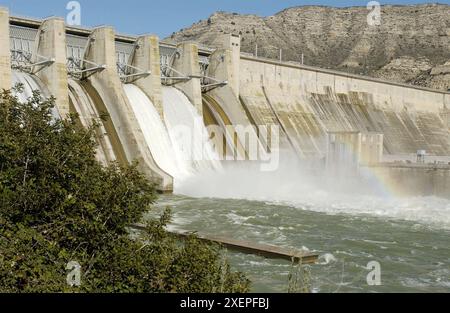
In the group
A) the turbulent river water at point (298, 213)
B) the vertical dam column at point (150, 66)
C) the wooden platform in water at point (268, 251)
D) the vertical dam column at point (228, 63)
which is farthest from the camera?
the vertical dam column at point (228, 63)

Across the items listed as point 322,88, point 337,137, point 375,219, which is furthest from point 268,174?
point 322,88

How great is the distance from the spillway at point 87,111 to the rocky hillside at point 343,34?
234 ft

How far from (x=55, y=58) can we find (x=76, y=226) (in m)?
19.0

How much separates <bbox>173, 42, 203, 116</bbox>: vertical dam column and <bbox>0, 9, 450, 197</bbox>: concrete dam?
0.19 ft

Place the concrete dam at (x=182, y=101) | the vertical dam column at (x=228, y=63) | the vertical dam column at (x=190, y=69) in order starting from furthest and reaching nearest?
the vertical dam column at (x=228, y=63) < the vertical dam column at (x=190, y=69) < the concrete dam at (x=182, y=101)

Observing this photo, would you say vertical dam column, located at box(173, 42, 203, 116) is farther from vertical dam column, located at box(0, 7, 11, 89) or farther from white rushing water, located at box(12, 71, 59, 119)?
vertical dam column, located at box(0, 7, 11, 89)

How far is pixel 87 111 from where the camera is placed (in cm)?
2556

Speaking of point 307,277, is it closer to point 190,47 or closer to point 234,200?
point 234,200

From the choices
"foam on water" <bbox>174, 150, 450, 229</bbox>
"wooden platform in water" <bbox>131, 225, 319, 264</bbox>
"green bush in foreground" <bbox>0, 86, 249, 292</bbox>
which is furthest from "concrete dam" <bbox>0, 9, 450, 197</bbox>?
Answer: "green bush in foreground" <bbox>0, 86, 249, 292</bbox>

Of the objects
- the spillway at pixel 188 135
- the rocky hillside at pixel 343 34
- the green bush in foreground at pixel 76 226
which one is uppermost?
the rocky hillside at pixel 343 34

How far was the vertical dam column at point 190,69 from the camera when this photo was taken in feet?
102

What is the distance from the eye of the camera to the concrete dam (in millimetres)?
24797

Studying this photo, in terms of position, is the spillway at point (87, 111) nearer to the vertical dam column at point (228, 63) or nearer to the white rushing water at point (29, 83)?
the white rushing water at point (29, 83)

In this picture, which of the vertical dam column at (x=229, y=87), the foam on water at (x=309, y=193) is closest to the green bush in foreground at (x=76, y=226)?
the foam on water at (x=309, y=193)
